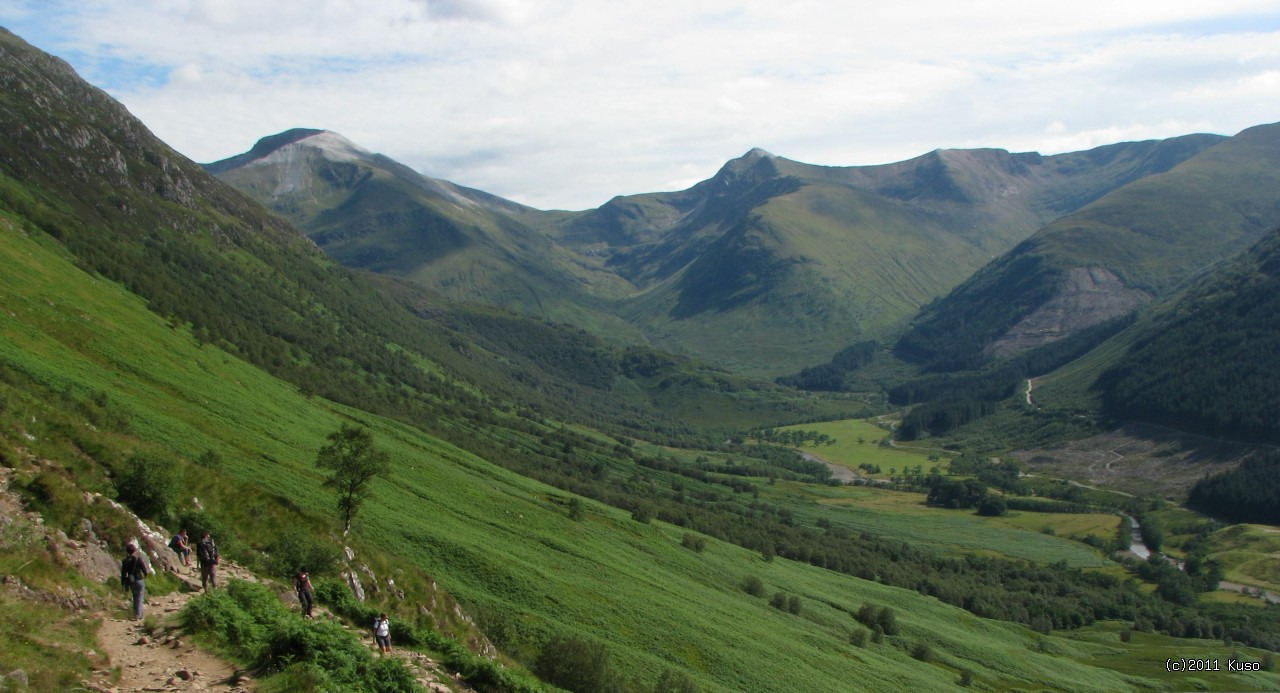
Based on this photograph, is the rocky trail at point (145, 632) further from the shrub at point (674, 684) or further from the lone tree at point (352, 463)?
the shrub at point (674, 684)

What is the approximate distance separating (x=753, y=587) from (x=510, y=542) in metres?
36.7

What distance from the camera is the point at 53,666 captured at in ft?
71.7

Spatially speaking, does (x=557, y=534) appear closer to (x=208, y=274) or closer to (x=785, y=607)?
(x=785, y=607)

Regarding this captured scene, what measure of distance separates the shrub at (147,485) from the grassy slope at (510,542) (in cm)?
1929

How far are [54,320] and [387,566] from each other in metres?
59.5

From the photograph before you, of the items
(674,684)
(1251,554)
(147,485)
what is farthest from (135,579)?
(1251,554)

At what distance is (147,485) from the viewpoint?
3781 centimetres

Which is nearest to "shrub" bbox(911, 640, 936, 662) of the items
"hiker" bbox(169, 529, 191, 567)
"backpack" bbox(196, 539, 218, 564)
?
"hiker" bbox(169, 529, 191, 567)

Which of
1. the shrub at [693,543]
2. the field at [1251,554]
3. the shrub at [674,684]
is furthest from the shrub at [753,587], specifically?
the field at [1251,554]

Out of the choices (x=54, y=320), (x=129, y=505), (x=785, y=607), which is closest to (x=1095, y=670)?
(x=785, y=607)

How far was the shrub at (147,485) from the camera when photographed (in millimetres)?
37375

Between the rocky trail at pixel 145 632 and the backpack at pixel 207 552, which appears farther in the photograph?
the backpack at pixel 207 552

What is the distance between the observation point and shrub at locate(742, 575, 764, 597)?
4050 inches

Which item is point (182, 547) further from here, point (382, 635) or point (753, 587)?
point (753, 587)
